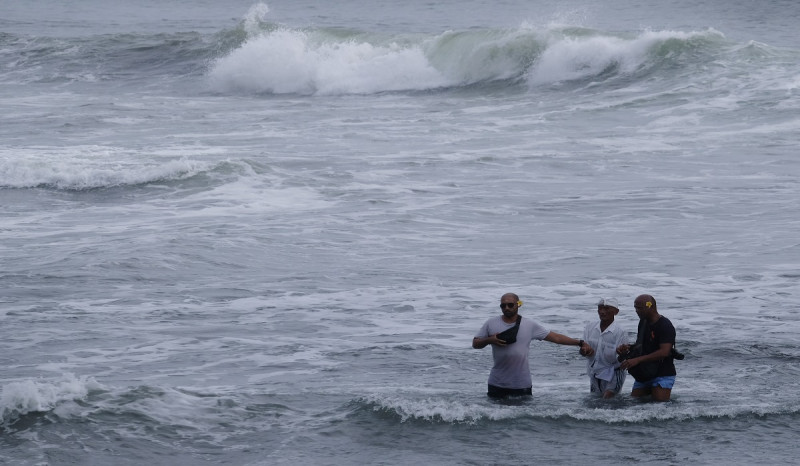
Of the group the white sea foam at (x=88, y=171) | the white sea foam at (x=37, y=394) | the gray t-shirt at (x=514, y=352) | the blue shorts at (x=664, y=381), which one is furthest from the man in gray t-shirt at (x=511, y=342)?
the white sea foam at (x=88, y=171)

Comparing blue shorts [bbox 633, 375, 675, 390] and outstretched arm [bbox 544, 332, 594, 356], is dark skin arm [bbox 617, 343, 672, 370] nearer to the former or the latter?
blue shorts [bbox 633, 375, 675, 390]

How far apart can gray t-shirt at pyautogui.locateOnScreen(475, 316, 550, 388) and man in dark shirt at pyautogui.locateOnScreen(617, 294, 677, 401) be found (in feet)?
2.29

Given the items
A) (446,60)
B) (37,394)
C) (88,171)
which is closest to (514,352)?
(37,394)

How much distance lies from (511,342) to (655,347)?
1.10 m

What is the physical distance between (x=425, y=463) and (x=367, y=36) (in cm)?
3206

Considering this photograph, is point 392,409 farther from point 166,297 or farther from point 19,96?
point 19,96

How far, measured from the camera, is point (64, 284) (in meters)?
13.7

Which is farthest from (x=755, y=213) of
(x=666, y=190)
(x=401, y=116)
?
(x=401, y=116)

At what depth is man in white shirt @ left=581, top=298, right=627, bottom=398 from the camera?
9.62 metres

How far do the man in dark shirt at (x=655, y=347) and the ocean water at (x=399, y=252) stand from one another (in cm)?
24

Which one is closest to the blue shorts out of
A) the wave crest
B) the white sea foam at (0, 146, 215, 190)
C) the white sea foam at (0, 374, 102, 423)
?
the white sea foam at (0, 374, 102, 423)

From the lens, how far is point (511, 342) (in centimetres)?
964

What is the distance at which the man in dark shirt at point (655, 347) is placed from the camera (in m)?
9.48

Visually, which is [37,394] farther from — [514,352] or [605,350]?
[605,350]
